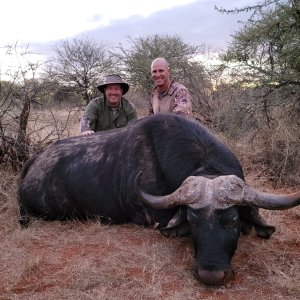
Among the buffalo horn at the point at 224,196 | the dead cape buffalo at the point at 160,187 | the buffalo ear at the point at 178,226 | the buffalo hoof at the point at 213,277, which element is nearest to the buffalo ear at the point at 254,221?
the dead cape buffalo at the point at 160,187

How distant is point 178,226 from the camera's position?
3.82 meters

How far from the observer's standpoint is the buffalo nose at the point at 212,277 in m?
3.17

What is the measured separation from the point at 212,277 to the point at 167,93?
13.9ft

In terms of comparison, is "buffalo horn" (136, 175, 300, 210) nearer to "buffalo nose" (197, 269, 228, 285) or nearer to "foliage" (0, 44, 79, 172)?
"buffalo nose" (197, 269, 228, 285)

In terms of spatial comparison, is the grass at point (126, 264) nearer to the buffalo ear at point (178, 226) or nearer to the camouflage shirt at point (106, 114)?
the buffalo ear at point (178, 226)

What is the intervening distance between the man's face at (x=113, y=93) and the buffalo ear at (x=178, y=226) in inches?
131

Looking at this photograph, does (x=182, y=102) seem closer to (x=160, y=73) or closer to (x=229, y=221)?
(x=160, y=73)

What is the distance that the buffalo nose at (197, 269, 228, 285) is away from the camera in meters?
3.17

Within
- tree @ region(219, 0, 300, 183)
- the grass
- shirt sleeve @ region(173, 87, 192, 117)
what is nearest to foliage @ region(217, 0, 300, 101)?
tree @ region(219, 0, 300, 183)

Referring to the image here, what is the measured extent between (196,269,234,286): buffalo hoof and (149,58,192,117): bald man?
3.71 metres

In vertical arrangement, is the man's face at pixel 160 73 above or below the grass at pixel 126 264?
above

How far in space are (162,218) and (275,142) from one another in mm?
3509

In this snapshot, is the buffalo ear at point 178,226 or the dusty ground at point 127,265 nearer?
the dusty ground at point 127,265

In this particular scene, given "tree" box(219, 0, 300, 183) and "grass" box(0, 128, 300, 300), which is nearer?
"grass" box(0, 128, 300, 300)
